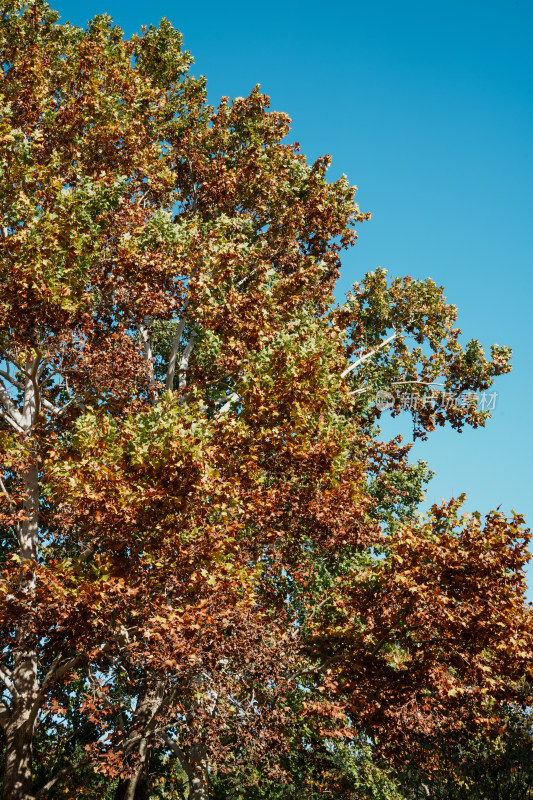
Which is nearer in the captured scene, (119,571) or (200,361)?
(119,571)

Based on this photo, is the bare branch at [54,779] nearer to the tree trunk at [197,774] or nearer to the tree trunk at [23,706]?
the tree trunk at [23,706]

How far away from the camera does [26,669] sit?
39.7 ft

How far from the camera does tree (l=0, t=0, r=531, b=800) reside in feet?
33.1

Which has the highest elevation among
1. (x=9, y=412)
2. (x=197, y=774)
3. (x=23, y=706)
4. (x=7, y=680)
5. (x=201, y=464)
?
(x=9, y=412)

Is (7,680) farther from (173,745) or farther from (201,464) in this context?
(201,464)

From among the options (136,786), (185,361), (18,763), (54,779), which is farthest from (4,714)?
(185,361)

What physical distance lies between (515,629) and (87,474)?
26.7 feet

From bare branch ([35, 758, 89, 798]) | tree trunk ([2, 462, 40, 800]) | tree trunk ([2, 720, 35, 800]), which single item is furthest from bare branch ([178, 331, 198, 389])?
bare branch ([35, 758, 89, 798])

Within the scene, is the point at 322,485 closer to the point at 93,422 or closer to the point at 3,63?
the point at 93,422

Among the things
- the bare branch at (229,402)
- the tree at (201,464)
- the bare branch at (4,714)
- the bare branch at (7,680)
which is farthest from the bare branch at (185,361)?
the bare branch at (4,714)

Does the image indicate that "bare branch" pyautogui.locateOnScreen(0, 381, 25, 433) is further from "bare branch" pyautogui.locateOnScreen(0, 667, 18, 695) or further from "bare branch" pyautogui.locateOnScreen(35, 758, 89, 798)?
"bare branch" pyautogui.locateOnScreen(35, 758, 89, 798)

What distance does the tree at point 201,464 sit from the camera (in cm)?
1009

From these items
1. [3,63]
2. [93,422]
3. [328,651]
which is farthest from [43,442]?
[3,63]

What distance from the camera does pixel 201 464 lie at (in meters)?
9.98
